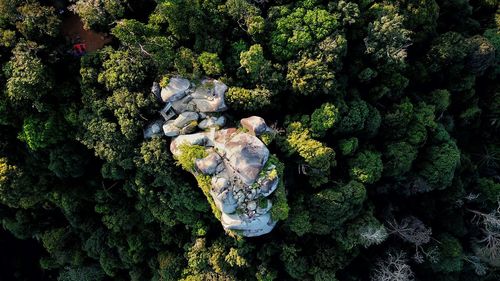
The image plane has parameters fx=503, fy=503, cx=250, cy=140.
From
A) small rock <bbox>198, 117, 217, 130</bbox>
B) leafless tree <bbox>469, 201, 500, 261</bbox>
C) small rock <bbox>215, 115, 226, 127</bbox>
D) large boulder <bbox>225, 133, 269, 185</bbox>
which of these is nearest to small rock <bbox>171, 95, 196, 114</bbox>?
small rock <bbox>198, 117, 217, 130</bbox>

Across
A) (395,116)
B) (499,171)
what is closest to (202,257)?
(395,116)

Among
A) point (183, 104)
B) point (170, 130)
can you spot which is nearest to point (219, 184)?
point (170, 130)

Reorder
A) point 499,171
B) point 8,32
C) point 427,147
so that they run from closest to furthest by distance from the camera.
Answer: point 8,32 → point 427,147 → point 499,171

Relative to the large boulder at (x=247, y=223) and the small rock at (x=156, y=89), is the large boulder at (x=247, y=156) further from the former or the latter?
the small rock at (x=156, y=89)

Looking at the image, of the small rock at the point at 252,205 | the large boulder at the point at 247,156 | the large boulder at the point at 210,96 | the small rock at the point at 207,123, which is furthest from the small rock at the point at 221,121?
the small rock at the point at 252,205

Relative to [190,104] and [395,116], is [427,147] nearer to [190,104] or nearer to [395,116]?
[395,116]
